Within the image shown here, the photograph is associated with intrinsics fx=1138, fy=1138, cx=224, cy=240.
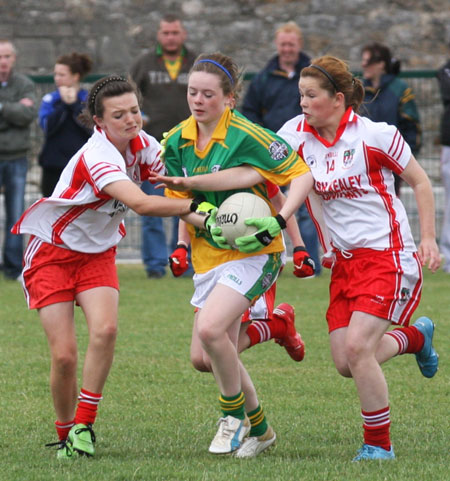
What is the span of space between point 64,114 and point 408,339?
18.5 feet

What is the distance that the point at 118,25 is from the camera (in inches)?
714

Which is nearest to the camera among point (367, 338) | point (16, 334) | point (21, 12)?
point (367, 338)

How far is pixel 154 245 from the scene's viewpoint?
11.5 meters

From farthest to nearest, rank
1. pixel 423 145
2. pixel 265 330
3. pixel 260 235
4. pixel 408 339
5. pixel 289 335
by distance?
pixel 423 145 < pixel 289 335 < pixel 265 330 < pixel 408 339 < pixel 260 235

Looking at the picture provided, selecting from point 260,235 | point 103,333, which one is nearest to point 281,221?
point 260,235

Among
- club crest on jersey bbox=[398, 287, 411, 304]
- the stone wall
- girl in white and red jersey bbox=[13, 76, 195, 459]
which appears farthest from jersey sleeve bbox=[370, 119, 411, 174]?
the stone wall

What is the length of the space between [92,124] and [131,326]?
3.65 meters

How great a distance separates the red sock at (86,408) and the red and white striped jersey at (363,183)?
52.7 inches

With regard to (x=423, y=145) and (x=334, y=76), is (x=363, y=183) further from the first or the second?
(x=423, y=145)

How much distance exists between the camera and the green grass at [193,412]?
4812 mm

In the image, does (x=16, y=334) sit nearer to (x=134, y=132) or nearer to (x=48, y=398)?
(x=48, y=398)

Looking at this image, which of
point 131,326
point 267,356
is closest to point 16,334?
point 131,326

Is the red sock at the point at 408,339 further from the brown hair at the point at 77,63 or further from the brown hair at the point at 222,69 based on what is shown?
the brown hair at the point at 77,63

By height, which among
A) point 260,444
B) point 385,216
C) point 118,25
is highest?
point 385,216
